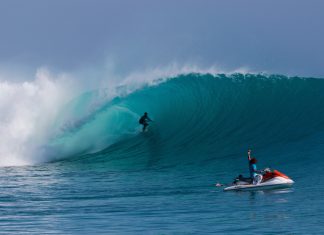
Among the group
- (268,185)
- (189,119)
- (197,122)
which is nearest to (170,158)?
(197,122)

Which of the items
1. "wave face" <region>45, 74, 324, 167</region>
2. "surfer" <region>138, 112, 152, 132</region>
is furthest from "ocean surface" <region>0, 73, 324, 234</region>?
"surfer" <region>138, 112, 152, 132</region>

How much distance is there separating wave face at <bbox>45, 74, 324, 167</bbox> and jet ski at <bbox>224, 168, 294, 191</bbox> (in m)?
4.29

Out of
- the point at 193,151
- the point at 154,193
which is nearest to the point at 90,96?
the point at 193,151

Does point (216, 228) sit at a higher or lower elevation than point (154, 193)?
lower

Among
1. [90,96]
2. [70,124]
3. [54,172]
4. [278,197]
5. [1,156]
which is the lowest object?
[278,197]

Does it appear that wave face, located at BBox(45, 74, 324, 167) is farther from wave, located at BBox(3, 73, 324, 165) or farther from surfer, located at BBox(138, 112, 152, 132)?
surfer, located at BBox(138, 112, 152, 132)

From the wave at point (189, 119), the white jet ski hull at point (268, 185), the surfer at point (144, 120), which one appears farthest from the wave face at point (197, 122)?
the white jet ski hull at point (268, 185)

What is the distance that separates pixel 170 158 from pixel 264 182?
5.66 metres

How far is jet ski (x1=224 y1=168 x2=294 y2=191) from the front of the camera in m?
17.2

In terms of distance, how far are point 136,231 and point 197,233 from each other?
976 millimetres

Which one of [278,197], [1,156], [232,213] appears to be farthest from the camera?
[1,156]

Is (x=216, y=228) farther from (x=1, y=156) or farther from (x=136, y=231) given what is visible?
(x=1, y=156)

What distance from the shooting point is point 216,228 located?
476 inches

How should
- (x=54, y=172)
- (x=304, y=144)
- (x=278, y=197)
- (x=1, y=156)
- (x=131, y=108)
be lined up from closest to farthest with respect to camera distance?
1. (x=278, y=197)
2. (x=54, y=172)
3. (x=304, y=144)
4. (x=1, y=156)
5. (x=131, y=108)
